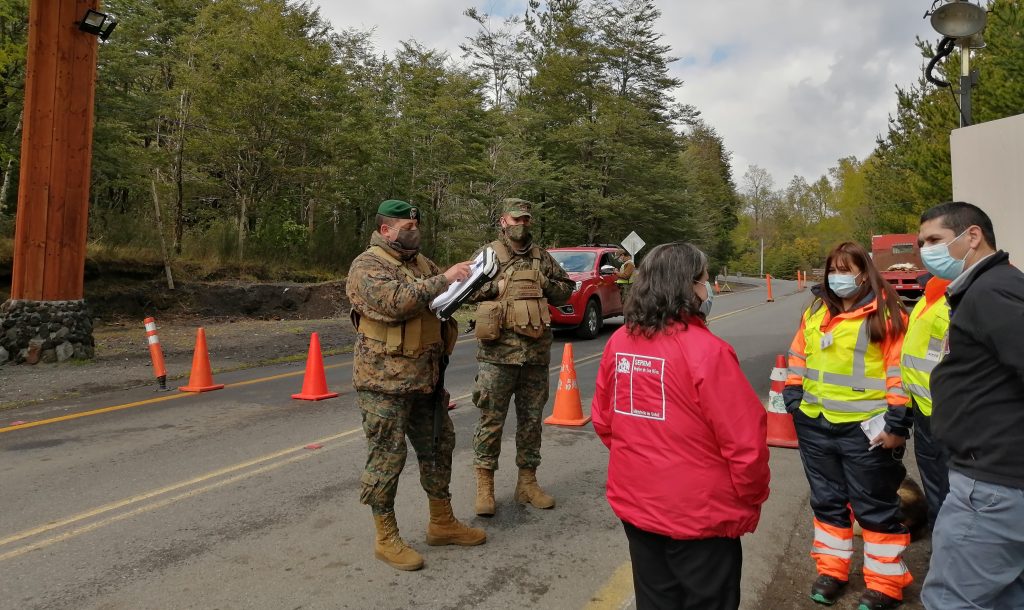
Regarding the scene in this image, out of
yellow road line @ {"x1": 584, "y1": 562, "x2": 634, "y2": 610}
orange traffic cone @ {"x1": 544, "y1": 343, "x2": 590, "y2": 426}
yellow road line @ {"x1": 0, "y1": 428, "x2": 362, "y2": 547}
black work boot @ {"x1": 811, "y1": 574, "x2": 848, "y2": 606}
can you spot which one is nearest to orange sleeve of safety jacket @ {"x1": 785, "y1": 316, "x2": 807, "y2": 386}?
black work boot @ {"x1": 811, "y1": 574, "x2": 848, "y2": 606}

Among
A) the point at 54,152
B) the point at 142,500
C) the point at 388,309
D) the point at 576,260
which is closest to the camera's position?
the point at 388,309

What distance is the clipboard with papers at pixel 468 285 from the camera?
3.59 metres

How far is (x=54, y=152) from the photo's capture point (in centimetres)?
1028

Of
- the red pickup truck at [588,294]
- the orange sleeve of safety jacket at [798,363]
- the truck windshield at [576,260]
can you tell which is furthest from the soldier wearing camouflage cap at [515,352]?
the truck windshield at [576,260]

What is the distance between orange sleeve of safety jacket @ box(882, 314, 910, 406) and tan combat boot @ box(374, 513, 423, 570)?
258 centimetres

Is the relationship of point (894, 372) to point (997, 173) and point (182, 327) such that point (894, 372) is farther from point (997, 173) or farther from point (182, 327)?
point (182, 327)

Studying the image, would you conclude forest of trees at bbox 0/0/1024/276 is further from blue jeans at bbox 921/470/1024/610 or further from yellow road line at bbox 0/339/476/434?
blue jeans at bbox 921/470/1024/610

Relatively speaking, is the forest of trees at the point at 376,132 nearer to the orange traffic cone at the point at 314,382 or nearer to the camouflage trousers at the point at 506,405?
the orange traffic cone at the point at 314,382

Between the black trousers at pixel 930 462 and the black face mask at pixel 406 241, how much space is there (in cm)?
273

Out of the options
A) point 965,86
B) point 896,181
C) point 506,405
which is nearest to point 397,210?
point 506,405

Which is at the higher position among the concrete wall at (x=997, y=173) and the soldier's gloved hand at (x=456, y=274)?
the concrete wall at (x=997, y=173)

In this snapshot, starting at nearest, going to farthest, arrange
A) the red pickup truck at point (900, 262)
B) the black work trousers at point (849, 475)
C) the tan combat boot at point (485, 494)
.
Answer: the black work trousers at point (849, 475) → the tan combat boot at point (485, 494) → the red pickup truck at point (900, 262)

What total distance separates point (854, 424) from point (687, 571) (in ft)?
5.05

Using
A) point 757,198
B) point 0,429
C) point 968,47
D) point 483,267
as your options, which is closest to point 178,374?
point 0,429
